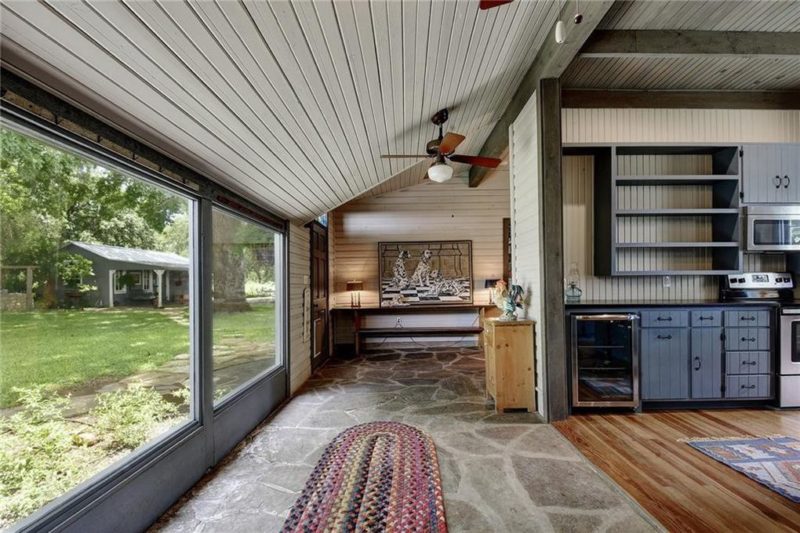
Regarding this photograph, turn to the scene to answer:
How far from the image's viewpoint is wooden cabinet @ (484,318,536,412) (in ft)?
10.6

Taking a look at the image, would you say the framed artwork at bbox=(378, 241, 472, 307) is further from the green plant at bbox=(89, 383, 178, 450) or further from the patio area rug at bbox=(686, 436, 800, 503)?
the green plant at bbox=(89, 383, 178, 450)

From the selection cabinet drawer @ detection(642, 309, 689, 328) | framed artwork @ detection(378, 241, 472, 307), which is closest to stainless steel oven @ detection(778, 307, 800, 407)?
cabinet drawer @ detection(642, 309, 689, 328)

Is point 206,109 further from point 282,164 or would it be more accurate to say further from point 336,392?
point 336,392

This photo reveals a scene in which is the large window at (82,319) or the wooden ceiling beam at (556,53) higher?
the wooden ceiling beam at (556,53)

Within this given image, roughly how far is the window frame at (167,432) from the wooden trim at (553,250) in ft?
8.93

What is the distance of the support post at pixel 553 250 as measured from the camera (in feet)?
9.68

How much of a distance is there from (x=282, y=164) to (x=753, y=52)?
410cm

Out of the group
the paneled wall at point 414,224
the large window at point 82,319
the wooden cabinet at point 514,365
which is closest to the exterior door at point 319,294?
the paneled wall at point 414,224

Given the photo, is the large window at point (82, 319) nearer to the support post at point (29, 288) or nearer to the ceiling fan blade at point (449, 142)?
the support post at point (29, 288)

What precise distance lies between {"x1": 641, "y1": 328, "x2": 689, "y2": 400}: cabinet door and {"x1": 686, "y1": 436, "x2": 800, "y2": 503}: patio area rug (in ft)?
1.82

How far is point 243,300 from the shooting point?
360cm

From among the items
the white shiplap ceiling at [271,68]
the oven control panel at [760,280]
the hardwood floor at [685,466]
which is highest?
the white shiplap ceiling at [271,68]

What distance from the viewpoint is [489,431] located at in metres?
2.87

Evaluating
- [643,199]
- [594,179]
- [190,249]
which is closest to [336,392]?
[190,249]
